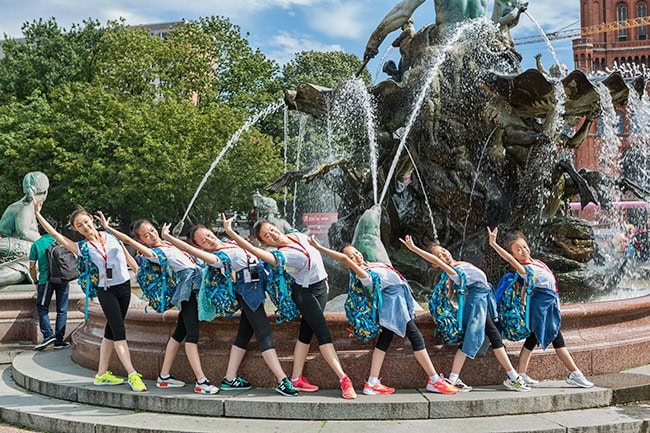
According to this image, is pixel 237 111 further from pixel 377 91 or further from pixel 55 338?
pixel 55 338

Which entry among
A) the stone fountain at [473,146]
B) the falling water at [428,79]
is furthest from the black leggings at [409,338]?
the falling water at [428,79]

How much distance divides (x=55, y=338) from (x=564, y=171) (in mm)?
8555

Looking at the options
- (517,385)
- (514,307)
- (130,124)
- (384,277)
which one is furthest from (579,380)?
(130,124)

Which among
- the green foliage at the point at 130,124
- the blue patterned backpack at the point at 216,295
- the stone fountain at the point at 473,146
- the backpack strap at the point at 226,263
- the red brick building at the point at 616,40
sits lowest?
the blue patterned backpack at the point at 216,295

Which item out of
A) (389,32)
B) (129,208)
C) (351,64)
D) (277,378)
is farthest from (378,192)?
(351,64)

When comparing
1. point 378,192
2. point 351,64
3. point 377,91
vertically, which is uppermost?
point 351,64

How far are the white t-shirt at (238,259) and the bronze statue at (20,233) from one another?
5771 mm

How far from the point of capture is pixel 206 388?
20.9ft

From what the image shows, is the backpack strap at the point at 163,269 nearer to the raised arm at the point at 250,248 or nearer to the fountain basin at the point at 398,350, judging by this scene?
the fountain basin at the point at 398,350

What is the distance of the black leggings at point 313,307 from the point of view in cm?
620

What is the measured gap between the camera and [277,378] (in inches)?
249

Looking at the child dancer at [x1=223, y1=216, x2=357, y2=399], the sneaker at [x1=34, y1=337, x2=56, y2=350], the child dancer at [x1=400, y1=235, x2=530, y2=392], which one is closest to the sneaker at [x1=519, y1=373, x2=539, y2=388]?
the child dancer at [x1=400, y1=235, x2=530, y2=392]

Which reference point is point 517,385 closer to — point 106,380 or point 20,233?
point 106,380

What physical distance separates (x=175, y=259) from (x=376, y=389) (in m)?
2.24
